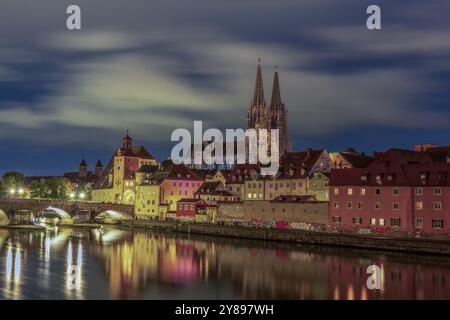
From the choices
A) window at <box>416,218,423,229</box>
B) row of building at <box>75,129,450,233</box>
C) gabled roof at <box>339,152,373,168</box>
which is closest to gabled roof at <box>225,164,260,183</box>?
row of building at <box>75,129,450,233</box>

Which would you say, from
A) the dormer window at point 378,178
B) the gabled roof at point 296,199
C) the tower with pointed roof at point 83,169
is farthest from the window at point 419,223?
the tower with pointed roof at point 83,169

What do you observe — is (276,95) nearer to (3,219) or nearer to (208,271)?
(3,219)

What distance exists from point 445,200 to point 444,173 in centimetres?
292

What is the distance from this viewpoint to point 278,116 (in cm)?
13825

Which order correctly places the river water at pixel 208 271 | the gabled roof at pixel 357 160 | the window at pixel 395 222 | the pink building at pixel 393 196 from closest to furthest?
the river water at pixel 208 271 < the pink building at pixel 393 196 < the window at pixel 395 222 < the gabled roof at pixel 357 160

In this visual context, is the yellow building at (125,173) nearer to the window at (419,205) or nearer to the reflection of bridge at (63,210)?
the reflection of bridge at (63,210)

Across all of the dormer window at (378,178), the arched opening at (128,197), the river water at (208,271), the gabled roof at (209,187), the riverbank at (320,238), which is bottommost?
the river water at (208,271)

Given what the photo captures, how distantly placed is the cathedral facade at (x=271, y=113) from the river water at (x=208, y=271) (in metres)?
73.0

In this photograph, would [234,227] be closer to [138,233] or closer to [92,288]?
Answer: [138,233]

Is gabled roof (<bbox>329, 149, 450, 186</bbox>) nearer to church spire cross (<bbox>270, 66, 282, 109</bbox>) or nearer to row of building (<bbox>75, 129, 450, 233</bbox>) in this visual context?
row of building (<bbox>75, 129, 450, 233</bbox>)

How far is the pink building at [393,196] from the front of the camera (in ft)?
190

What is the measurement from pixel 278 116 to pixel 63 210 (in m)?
61.2

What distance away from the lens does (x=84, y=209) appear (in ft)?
321

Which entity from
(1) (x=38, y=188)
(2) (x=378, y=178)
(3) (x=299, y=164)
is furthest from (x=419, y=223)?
(1) (x=38, y=188)
